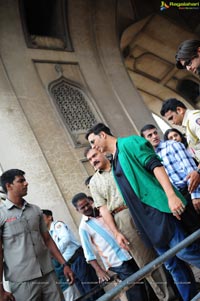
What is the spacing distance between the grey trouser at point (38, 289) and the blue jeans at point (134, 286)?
648 mm

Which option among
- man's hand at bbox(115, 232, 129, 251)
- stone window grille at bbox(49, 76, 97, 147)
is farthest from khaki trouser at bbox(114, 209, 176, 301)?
stone window grille at bbox(49, 76, 97, 147)

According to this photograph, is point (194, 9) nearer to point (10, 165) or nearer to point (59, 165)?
point (59, 165)

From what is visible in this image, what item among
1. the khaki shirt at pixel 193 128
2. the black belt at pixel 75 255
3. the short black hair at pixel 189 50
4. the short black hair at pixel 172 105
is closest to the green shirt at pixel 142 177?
the khaki shirt at pixel 193 128

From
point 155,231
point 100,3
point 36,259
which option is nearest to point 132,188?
point 155,231

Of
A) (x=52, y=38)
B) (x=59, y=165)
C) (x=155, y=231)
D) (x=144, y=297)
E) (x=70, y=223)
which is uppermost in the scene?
(x=52, y=38)

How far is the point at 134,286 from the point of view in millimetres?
2713

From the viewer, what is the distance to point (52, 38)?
24.7ft

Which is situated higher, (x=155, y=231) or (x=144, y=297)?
(x=155, y=231)

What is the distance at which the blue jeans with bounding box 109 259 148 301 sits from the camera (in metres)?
2.70

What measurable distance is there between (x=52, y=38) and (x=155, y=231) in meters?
6.59

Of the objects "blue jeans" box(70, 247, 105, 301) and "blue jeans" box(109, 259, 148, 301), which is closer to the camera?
"blue jeans" box(109, 259, 148, 301)

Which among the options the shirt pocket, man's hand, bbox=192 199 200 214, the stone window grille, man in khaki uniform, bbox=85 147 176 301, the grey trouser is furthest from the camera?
the stone window grille

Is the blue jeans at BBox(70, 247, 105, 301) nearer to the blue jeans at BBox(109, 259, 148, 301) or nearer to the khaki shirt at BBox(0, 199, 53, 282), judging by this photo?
the blue jeans at BBox(109, 259, 148, 301)

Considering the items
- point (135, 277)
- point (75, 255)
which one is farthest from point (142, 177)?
point (75, 255)
